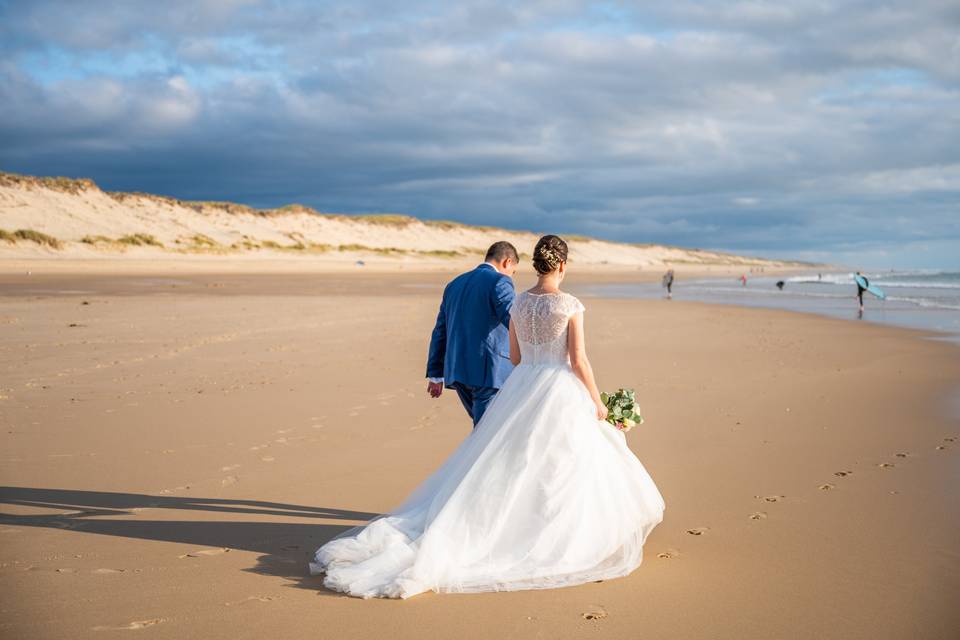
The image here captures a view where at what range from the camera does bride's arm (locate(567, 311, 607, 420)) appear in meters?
4.73

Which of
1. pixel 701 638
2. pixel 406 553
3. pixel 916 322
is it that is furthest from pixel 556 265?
pixel 916 322

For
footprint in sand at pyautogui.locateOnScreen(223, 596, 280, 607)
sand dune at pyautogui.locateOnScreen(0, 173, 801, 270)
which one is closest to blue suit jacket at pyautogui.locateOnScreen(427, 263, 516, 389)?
footprint in sand at pyautogui.locateOnScreen(223, 596, 280, 607)

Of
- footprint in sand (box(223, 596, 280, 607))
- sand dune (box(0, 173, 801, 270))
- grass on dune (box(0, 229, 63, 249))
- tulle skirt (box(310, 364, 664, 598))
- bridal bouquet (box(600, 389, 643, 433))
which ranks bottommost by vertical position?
footprint in sand (box(223, 596, 280, 607))

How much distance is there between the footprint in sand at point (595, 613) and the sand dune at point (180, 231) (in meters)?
49.2

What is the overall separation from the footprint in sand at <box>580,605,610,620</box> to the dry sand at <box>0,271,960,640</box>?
0.01 metres

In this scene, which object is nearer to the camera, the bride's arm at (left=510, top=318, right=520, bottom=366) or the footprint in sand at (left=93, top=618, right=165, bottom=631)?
the footprint in sand at (left=93, top=618, right=165, bottom=631)

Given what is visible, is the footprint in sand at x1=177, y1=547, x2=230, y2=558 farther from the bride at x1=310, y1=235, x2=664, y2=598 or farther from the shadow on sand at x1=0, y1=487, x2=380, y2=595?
the bride at x1=310, y1=235, x2=664, y2=598

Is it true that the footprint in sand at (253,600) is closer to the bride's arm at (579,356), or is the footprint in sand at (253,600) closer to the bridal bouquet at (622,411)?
the bride's arm at (579,356)

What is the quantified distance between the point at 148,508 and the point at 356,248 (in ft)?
256

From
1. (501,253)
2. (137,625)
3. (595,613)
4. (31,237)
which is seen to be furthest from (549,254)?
(31,237)

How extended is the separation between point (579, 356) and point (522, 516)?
1.02 metres

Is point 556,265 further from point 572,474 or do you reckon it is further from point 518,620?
point 518,620

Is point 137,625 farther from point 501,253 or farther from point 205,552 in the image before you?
point 501,253

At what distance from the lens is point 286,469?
693 centimetres
